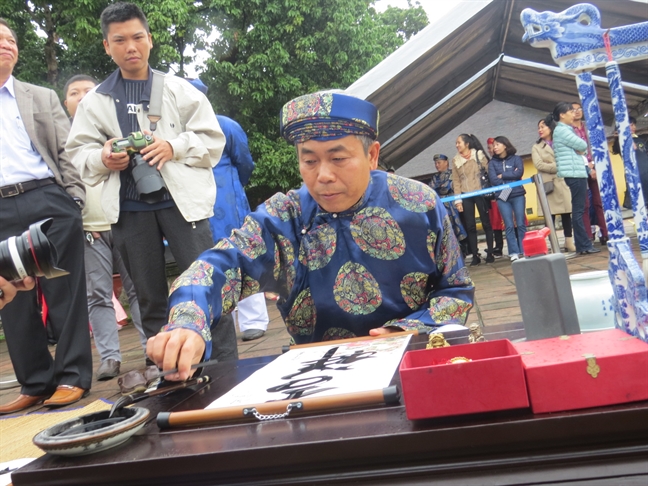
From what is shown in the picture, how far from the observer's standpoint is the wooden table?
2.22 feet

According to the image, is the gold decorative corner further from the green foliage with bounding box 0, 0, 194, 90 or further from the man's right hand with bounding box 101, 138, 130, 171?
the green foliage with bounding box 0, 0, 194, 90

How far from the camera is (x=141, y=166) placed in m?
2.86

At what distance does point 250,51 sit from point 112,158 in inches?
428

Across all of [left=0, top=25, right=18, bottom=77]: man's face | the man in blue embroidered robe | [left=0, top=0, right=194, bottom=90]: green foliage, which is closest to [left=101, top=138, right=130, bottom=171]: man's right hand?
[left=0, top=25, right=18, bottom=77]: man's face

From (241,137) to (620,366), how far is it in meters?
3.57

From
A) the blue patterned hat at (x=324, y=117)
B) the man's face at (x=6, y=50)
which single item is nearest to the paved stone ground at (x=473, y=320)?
the blue patterned hat at (x=324, y=117)

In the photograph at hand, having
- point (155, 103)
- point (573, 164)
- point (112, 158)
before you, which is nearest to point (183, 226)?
point (112, 158)

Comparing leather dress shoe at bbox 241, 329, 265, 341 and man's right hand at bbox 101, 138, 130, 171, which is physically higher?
man's right hand at bbox 101, 138, 130, 171

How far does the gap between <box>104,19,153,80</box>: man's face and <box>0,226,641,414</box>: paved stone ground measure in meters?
1.69

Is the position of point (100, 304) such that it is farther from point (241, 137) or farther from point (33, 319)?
point (241, 137)

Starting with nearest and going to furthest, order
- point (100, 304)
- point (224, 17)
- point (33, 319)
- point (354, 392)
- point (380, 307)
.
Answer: point (354, 392) < point (380, 307) < point (33, 319) < point (100, 304) < point (224, 17)

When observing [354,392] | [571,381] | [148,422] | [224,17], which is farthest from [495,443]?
[224,17]

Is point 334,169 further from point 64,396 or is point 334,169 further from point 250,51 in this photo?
point 250,51

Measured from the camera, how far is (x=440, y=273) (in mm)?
1797
